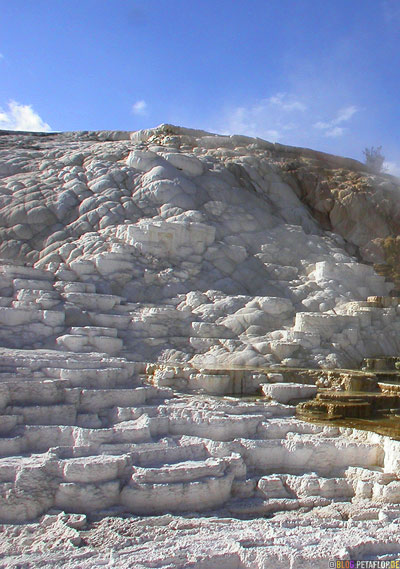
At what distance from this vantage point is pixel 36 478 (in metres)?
4.46

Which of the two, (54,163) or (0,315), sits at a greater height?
(54,163)

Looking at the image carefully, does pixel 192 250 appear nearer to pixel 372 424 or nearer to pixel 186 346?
pixel 186 346

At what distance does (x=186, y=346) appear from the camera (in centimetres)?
1010

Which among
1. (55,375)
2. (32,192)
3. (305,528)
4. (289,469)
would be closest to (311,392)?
(289,469)

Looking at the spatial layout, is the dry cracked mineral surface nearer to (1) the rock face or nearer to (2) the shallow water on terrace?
(1) the rock face

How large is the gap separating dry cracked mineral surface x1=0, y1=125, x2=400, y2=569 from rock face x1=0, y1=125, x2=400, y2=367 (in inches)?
1.8

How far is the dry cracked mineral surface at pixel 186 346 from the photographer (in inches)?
165

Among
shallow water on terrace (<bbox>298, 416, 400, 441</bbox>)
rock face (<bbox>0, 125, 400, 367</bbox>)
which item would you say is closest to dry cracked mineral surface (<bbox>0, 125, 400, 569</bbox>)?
rock face (<bbox>0, 125, 400, 367</bbox>)

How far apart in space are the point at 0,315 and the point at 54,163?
7.15 meters

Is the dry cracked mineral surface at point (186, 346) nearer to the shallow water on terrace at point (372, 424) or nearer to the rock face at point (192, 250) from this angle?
the rock face at point (192, 250)

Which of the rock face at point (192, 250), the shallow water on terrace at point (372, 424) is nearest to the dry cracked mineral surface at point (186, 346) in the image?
the rock face at point (192, 250)

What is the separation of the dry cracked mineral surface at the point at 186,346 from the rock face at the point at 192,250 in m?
0.05

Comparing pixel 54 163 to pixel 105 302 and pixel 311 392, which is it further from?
pixel 311 392

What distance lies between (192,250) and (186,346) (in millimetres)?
3152
